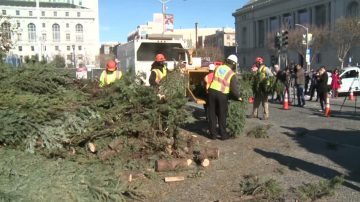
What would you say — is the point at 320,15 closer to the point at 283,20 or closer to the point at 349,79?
the point at 283,20

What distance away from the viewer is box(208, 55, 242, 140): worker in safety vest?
9.54 meters

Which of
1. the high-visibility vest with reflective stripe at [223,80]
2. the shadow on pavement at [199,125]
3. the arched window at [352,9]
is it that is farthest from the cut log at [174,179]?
the arched window at [352,9]

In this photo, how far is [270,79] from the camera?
1272 cm

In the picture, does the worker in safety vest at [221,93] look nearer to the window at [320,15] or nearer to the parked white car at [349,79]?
the parked white car at [349,79]

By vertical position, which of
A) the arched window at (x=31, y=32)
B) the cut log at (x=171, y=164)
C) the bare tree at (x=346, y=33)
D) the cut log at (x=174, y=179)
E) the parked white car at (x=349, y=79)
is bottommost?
the cut log at (x=174, y=179)

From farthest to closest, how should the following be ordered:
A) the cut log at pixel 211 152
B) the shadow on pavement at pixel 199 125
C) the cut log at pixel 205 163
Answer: the shadow on pavement at pixel 199 125 → the cut log at pixel 211 152 → the cut log at pixel 205 163

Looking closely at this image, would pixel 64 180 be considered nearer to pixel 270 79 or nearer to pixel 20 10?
pixel 270 79

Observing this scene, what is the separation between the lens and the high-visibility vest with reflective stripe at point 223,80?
31.4 ft

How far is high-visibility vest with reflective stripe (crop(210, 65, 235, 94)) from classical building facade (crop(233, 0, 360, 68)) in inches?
2861

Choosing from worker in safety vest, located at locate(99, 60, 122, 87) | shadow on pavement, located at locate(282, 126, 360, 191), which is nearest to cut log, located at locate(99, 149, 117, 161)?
worker in safety vest, located at locate(99, 60, 122, 87)

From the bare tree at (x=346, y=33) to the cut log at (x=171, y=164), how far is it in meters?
60.0

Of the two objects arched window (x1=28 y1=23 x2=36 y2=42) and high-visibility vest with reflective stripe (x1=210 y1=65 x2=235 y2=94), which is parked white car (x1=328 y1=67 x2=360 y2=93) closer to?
high-visibility vest with reflective stripe (x1=210 y1=65 x2=235 y2=94)

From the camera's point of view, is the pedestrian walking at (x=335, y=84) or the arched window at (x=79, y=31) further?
the arched window at (x=79, y=31)

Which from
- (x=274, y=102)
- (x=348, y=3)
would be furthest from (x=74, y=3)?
(x=274, y=102)
